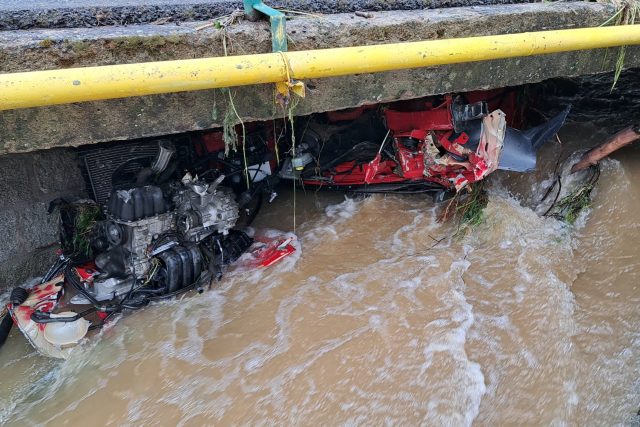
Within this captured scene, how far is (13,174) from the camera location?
357 cm

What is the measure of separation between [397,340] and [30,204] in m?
3.14

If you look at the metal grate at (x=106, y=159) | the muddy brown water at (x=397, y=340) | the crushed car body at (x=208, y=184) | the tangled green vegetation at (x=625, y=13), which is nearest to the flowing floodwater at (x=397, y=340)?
the muddy brown water at (x=397, y=340)

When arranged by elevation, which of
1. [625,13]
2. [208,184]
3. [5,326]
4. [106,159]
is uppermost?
[625,13]

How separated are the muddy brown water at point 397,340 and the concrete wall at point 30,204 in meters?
0.61

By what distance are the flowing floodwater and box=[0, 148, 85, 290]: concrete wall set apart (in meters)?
0.71

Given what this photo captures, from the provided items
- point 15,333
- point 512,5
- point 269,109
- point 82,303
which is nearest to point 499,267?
point 512,5

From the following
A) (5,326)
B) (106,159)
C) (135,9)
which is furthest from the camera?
(106,159)

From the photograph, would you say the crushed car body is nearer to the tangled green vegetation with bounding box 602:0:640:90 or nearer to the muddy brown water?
the muddy brown water

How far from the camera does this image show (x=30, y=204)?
12.2 ft

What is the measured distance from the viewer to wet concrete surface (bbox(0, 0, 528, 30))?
2357mm

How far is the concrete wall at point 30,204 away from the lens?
3.60 m

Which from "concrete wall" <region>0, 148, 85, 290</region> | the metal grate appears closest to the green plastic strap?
the metal grate

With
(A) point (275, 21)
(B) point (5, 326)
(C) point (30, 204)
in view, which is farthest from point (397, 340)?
(C) point (30, 204)

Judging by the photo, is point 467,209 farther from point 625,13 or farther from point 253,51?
point 253,51
